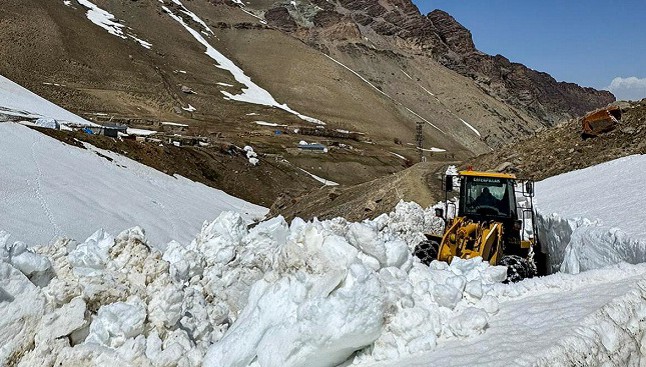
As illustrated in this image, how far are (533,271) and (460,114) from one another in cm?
10772

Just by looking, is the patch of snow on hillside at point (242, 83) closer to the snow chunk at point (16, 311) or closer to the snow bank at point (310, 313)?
the snow bank at point (310, 313)

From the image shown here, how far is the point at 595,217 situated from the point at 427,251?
3.06 m

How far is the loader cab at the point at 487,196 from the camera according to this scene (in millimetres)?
11883

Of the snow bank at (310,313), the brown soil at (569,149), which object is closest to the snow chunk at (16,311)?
the snow bank at (310,313)

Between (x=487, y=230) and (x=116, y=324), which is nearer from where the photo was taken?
(x=116, y=324)

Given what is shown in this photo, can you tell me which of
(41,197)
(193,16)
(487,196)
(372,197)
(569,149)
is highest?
(193,16)

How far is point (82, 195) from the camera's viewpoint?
71.3 ft

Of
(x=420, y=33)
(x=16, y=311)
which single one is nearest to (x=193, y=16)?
(x=420, y=33)

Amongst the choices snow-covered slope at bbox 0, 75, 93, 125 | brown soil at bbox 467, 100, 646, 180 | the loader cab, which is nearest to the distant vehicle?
brown soil at bbox 467, 100, 646, 180

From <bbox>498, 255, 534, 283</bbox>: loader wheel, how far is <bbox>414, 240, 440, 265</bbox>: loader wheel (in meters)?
1.25

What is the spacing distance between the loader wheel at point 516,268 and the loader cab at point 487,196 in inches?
64.8

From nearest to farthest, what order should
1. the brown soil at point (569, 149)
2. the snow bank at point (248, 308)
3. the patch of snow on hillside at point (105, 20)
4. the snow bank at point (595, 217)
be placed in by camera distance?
the snow bank at point (248, 308)
the snow bank at point (595, 217)
the brown soil at point (569, 149)
the patch of snow on hillside at point (105, 20)

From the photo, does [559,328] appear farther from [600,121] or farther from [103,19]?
[103,19]

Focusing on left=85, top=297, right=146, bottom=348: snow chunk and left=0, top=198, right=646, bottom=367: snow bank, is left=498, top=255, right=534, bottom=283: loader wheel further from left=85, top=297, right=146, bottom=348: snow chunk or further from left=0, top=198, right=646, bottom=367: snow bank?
left=85, top=297, right=146, bottom=348: snow chunk
